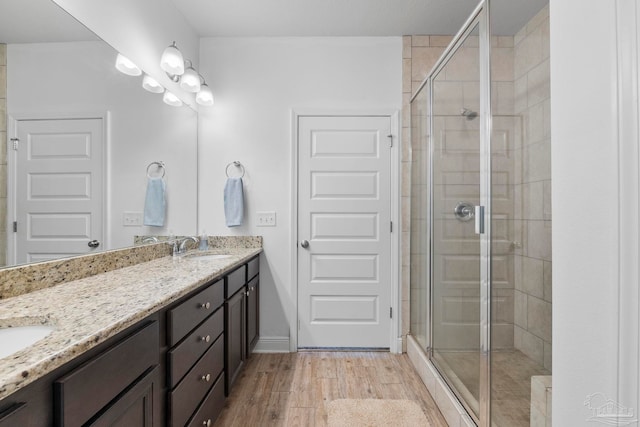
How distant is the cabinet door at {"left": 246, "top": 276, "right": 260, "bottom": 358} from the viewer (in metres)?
2.27

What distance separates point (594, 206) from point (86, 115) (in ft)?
6.17

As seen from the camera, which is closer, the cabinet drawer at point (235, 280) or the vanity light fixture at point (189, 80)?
the cabinet drawer at point (235, 280)

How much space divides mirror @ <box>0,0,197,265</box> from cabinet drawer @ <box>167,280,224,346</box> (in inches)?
22.7

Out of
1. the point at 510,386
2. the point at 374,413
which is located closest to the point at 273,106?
the point at 374,413

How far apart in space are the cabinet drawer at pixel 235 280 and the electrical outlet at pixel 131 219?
2.06ft

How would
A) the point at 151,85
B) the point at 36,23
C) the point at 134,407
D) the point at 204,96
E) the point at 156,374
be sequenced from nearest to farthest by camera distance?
the point at 134,407 → the point at 156,374 → the point at 36,23 → the point at 151,85 → the point at 204,96

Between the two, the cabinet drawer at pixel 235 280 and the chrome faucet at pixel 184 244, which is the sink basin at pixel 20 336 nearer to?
the cabinet drawer at pixel 235 280

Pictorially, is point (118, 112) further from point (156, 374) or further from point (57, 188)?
point (156, 374)

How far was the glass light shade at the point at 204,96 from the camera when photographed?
249 cm

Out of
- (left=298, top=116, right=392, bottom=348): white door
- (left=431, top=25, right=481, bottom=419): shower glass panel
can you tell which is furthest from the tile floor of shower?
(left=298, top=116, right=392, bottom=348): white door

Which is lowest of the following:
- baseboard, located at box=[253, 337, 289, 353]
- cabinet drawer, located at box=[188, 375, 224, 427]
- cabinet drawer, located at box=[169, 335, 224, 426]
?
baseboard, located at box=[253, 337, 289, 353]

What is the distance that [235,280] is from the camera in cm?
196

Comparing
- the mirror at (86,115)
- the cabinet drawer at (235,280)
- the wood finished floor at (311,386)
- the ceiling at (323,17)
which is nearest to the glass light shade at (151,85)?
the mirror at (86,115)

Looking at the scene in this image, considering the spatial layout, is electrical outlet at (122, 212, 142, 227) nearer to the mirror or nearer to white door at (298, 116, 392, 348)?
the mirror
